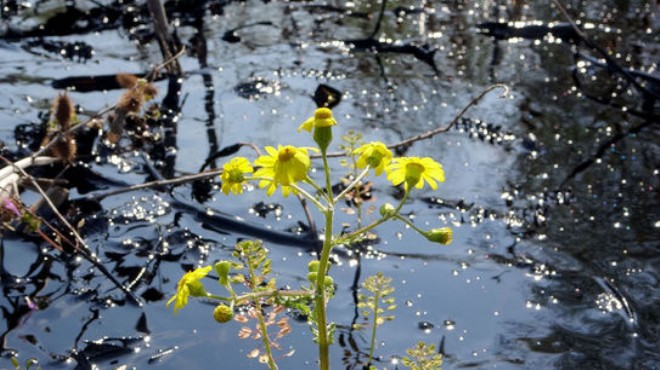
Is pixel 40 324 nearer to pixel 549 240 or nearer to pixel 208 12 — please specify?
pixel 549 240

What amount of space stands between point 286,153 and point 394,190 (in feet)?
8.32

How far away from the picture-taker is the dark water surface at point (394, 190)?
2986 mm

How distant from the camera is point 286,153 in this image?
1.50 metres

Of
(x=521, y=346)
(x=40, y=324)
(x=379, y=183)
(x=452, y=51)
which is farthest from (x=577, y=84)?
(x=40, y=324)

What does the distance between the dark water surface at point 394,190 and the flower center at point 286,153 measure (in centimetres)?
143

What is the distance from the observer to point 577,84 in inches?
206

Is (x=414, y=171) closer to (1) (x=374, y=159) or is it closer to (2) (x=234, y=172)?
(1) (x=374, y=159)

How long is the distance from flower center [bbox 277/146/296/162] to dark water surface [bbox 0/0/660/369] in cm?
143

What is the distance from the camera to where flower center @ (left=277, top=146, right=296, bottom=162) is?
1501 millimetres

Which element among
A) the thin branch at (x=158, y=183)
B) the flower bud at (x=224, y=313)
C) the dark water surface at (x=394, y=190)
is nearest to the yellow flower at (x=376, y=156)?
the flower bud at (x=224, y=313)

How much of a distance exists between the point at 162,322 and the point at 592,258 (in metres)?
1.75

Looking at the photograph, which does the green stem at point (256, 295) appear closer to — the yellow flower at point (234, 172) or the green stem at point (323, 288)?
the green stem at point (323, 288)

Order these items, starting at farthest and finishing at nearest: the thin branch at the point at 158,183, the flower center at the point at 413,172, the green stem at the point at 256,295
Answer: the thin branch at the point at 158,183, the flower center at the point at 413,172, the green stem at the point at 256,295

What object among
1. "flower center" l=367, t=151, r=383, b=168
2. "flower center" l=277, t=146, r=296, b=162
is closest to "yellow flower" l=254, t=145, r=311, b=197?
"flower center" l=277, t=146, r=296, b=162
